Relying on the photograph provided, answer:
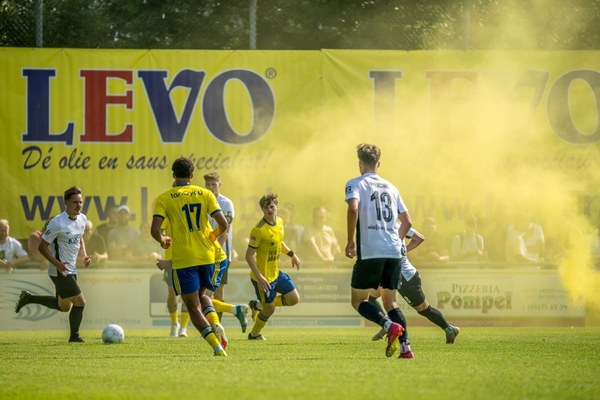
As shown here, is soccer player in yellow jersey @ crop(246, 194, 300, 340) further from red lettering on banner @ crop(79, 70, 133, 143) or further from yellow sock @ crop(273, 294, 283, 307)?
red lettering on banner @ crop(79, 70, 133, 143)

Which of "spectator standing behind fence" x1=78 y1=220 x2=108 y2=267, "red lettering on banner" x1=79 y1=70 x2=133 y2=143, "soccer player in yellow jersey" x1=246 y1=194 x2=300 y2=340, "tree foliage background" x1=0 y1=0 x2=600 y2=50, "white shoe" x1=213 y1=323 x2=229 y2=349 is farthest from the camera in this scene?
"tree foliage background" x1=0 y1=0 x2=600 y2=50

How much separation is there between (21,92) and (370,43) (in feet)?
27.1

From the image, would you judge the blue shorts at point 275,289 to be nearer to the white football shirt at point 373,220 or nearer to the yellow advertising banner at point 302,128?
the white football shirt at point 373,220

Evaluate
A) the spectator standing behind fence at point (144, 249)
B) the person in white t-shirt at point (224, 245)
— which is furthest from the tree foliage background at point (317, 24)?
the person in white t-shirt at point (224, 245)

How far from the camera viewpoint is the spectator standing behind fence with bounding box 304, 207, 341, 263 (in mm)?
23078

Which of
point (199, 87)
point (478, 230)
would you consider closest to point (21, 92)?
point (199, 87)

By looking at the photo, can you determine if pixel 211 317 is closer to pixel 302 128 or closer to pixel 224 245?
pixel 224 245

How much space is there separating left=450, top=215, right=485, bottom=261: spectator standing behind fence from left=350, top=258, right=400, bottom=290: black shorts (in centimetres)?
1082

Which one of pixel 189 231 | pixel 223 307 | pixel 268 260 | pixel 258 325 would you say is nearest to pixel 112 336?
pixel 223 307

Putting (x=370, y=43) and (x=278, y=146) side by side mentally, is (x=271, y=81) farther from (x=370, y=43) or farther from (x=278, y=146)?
(x=370, y=43)

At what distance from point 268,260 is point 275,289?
45 cm

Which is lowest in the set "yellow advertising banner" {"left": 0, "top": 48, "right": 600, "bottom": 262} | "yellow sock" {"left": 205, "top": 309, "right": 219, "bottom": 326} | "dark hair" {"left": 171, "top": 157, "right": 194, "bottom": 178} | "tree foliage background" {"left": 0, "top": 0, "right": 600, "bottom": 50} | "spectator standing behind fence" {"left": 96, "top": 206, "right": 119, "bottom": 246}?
"yellow sock" {"left": 205, "top": 309, "right": 219, "bottom": 326}

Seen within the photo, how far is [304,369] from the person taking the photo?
11.8m

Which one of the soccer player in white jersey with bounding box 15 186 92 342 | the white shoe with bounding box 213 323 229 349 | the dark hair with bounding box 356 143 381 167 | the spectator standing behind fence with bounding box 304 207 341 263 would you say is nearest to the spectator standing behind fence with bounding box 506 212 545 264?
the spectator standing behind fence with bounding box 304 207 341 263
